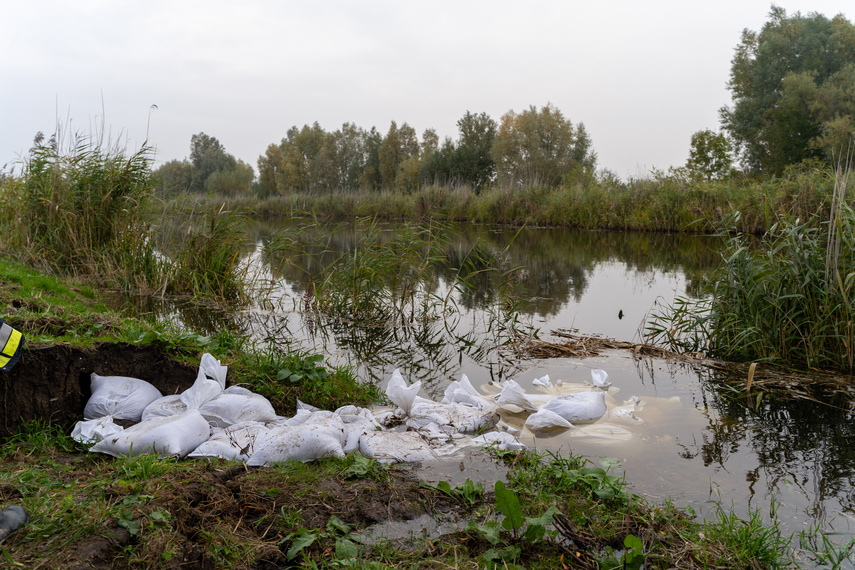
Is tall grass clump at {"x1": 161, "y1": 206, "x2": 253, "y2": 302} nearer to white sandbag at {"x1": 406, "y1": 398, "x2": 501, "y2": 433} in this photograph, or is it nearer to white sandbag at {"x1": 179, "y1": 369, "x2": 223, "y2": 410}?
white sandbag at {"x1": 179, "y1": 369, "x2": 223, "y2": 410}

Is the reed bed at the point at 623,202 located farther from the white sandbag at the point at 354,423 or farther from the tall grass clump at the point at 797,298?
the white sandbag at the point at 354,423

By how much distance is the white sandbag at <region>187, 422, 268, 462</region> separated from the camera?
2.82 meters

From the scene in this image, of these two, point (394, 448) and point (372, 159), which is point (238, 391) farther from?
point (372, 159)

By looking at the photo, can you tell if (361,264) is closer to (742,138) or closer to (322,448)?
(322,448)

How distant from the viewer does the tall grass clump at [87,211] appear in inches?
295

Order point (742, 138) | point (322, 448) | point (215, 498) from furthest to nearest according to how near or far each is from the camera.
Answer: point (742, 138) → point (322, 448) → point (215, 498)

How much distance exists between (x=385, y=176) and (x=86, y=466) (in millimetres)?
48114

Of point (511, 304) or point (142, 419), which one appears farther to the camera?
point (511, 304)

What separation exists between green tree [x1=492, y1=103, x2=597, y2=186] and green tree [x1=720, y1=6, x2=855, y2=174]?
37.6 feet

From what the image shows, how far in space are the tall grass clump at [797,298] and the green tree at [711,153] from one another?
28349 mm

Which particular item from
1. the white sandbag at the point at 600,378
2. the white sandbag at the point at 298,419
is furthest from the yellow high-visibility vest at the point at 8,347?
the white sandbag at the point at 600,378

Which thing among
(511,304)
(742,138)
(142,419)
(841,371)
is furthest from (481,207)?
(742,138)

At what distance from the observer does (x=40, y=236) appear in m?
7.82

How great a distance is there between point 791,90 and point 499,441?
38.6 m
